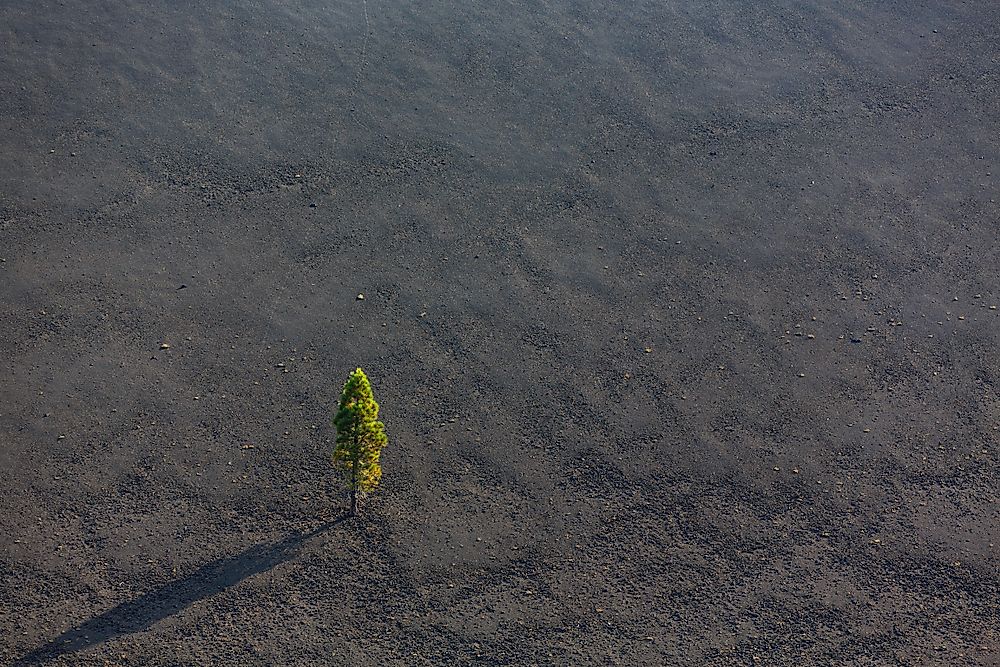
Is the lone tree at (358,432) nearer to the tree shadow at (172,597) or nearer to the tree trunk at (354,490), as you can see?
the tree trunk at (354,490)

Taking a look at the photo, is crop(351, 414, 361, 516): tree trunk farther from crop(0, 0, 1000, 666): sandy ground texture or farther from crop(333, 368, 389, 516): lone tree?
crop(0, 0, 1000, 666): sandy ground texture

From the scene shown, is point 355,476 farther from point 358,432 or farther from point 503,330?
point 503,330

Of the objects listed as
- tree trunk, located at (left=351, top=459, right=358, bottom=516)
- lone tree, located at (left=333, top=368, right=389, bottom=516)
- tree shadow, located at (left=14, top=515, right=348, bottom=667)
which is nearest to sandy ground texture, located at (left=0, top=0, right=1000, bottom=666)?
tree shadow, located at (left=14, top=515, right=348, bottom=667)

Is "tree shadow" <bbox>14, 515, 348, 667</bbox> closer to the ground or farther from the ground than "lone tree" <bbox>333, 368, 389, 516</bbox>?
closer to the ground

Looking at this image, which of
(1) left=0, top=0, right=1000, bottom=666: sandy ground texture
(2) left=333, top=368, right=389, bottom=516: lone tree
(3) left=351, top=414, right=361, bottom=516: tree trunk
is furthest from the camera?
(1) left=0, top=0, right=1000, bottom=666: sandy ground texture

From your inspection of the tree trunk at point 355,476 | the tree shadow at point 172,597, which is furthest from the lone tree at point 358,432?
the tree shadow at point 172,597

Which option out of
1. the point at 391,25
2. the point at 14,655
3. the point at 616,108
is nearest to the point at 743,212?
the point at 616,108

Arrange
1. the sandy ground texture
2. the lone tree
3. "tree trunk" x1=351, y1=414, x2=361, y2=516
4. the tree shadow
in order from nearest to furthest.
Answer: the tree shadow → the lone tree → "tree trunk" x1=351, y1=414, x2=361, y2=516 → the sandy ground texture
